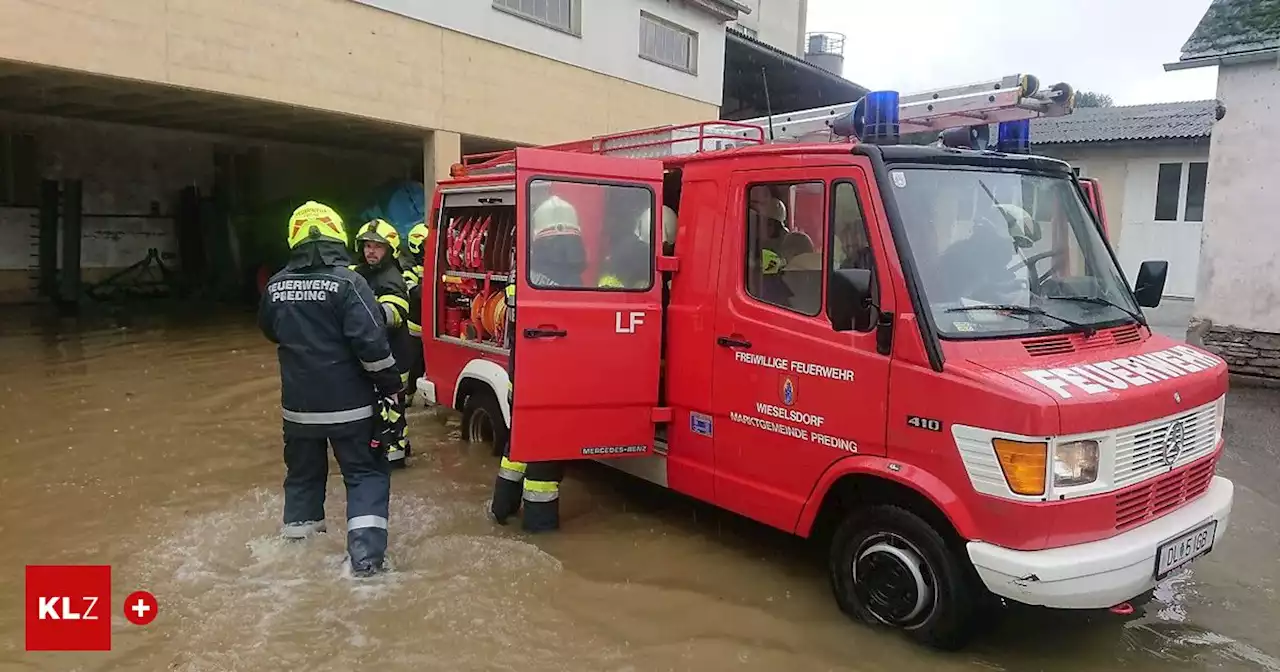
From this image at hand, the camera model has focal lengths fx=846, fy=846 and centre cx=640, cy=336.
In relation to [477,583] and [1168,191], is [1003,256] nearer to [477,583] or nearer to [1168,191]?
[477,583]

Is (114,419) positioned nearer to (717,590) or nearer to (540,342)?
(540,342)

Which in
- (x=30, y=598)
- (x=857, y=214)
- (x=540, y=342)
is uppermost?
(x=857, y=214)

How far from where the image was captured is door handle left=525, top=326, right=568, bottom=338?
4.46 meters

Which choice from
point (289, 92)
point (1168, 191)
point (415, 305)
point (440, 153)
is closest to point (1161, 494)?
point (415, 305)

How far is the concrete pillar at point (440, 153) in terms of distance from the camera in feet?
39.0

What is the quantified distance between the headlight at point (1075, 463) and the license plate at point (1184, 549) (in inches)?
18.8

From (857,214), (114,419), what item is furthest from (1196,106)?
(114,419)

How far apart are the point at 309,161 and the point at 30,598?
1552cm

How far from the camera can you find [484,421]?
21.9ft

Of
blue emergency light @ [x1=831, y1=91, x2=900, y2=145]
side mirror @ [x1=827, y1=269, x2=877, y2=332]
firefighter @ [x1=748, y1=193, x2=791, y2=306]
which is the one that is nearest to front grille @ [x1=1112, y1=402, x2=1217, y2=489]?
side mirror @ [x1=827, y1=269, x2=877, y2=332]

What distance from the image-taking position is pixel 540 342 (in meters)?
4.50

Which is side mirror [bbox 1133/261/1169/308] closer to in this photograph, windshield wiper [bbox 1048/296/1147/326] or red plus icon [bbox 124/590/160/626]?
windshield wiper [bbox 1048/296/1147/326]

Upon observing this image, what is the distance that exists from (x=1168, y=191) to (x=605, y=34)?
45.5 ft

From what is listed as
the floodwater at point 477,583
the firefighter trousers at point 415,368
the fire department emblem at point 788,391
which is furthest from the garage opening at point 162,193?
the fire department emblem at point 788,391
